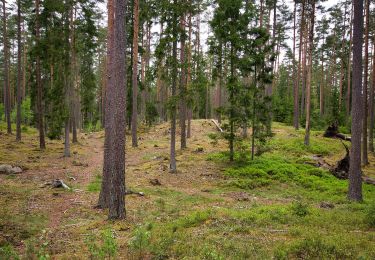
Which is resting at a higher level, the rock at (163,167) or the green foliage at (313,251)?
the green foliage at (313,251)

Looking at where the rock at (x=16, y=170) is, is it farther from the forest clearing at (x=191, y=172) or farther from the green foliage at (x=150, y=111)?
the green foliage at (x=150, y=111)

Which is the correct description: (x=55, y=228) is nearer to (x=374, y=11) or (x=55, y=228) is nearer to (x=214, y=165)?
(x=214, y=165)

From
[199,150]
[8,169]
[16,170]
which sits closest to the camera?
[8,169]

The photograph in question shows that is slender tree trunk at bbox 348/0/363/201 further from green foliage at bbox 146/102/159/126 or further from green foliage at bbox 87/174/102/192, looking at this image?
green foliage at bbox 146/102/159/126

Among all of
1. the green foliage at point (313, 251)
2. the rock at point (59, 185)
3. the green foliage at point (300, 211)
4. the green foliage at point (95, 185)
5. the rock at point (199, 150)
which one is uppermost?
the rock at point (199, 150)

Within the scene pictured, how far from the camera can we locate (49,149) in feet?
77.3

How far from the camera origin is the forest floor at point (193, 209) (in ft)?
20.2

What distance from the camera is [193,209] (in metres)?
10.5

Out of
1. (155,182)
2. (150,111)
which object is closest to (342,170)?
(155,182)

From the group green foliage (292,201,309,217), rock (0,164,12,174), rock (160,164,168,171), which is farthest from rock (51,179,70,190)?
green foliage (292,201,309,217)

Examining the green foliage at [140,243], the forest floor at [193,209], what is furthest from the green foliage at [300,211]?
the green foliage at [140,243]

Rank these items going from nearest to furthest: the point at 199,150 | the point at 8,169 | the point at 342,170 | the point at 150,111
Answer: the point at 8,169 → the point at 342,170 → the point at 199,150 → the point at 150,111

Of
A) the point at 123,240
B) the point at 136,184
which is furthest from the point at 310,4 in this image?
the point at 123,240

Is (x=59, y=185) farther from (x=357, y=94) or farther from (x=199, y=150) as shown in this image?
(x=357, y=94)
